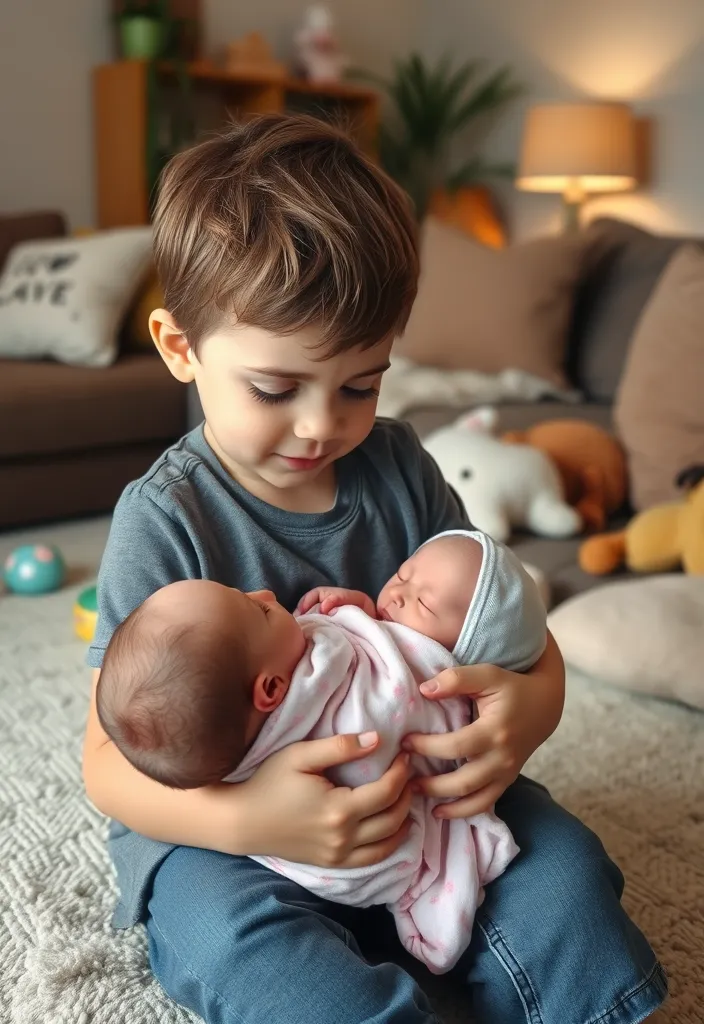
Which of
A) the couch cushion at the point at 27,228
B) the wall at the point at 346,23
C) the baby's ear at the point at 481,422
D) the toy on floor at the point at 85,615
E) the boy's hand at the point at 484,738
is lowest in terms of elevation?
the toy on floor at the point at 85,615

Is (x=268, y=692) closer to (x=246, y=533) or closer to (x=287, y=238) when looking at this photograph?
(x=246, y=533)

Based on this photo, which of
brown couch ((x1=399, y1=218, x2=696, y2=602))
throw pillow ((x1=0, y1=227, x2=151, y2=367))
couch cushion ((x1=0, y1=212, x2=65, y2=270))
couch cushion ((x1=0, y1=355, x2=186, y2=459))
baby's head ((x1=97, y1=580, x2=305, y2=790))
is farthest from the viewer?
couch cushion ((x1=0, y1=212, x2=65, y2=270))

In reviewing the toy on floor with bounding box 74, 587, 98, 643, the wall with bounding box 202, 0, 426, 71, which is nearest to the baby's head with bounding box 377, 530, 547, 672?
the toy on floor with bounding box 74, 587, 98, 643

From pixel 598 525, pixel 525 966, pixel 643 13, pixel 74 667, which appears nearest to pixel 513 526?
pixel 598 525

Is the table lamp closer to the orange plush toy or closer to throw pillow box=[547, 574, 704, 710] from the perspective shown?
the orange plush toy

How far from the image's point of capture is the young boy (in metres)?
0.78

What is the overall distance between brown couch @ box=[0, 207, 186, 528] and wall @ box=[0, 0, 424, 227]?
1.19 meters

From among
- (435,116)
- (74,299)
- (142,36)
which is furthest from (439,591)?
(435,116)

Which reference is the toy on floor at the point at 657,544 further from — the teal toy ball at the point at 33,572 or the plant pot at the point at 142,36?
the plant pot at the point at 142,36

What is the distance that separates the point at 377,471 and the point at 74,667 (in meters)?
0.89

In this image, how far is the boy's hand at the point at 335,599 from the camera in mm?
906

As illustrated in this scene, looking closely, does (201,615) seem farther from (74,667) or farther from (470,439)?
(470,439)

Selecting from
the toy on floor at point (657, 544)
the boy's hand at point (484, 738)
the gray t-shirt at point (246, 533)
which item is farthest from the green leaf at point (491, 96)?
the boy's hand at point (484, 738)

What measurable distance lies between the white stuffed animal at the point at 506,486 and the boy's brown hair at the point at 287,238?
96 centimetres
